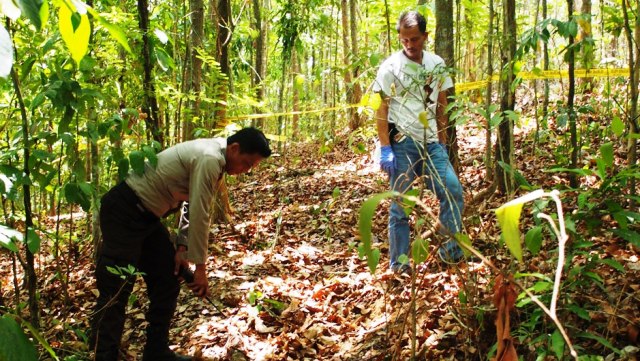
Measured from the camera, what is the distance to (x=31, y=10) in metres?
0.86

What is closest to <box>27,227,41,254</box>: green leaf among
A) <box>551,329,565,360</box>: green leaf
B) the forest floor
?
the forest floor

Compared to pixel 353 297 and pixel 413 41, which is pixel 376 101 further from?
pixel 353 297

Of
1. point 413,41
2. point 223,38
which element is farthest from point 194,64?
point 413,41

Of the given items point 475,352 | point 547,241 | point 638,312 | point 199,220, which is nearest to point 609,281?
point 638,312

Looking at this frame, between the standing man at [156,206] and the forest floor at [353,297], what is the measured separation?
215 millimetres

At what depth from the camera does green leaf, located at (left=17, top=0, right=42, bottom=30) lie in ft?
2.77

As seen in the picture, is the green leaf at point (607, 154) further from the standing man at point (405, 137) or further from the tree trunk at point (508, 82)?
the tree trunk at point (508, 82)

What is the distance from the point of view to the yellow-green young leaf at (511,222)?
0.78 meters

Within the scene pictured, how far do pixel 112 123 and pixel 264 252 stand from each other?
2525 millimetres

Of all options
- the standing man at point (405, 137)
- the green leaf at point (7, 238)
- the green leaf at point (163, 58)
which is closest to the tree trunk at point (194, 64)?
the green leaf at point (163, 58)

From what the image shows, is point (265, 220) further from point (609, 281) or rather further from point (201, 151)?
point (609, 281)

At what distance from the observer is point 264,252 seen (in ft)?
17.7

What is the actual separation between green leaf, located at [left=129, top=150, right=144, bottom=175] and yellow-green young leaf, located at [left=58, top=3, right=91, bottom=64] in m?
2.28

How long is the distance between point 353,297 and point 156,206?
1.65 metres
